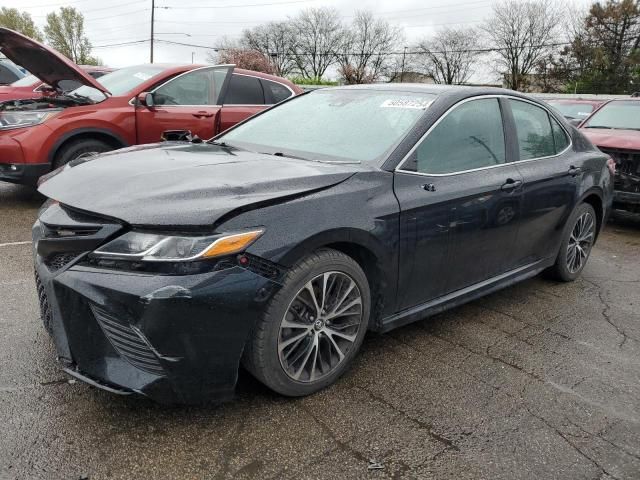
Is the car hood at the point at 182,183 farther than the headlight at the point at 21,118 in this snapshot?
No

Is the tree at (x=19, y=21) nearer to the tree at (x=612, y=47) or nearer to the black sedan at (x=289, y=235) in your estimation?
the tree at (x=612, y=47)

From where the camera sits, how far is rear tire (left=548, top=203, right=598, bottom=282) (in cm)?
442

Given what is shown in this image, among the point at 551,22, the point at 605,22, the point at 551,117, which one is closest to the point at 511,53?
the point at 551,22

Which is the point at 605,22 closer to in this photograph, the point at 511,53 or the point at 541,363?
the point at 511,53

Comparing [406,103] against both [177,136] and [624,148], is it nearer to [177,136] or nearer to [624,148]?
[177,136]

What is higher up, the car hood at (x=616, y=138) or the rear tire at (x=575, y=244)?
the car hood at (x=616, y=138)

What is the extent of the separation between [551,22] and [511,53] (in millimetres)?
4333

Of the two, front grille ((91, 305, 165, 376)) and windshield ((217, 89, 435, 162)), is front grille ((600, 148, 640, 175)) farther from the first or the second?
front grille ((91, 305, 165, 376))

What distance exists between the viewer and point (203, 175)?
2.64 meters

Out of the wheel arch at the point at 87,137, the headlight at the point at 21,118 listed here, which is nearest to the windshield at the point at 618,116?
the wheel arch at the point at 87,137

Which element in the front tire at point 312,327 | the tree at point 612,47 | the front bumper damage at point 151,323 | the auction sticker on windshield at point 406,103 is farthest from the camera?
the tree at point 612,47

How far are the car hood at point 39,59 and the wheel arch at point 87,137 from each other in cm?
47

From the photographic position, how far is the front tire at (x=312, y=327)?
2.47 m

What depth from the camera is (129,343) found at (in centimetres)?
225
